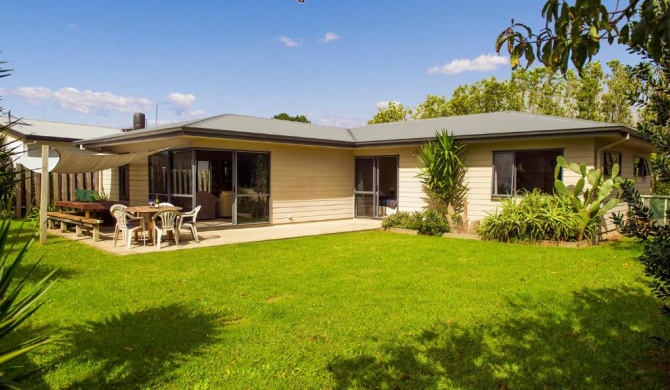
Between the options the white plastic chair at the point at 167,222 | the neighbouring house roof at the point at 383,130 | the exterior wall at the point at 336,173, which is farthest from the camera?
the exterior wall at the point at 336,173

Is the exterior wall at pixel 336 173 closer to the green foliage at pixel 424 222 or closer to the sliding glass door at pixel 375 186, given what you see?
the sliding glass door at pixel 375 186

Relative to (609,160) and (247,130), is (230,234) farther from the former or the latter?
(609,160)

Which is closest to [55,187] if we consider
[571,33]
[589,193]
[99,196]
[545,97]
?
[99,196]

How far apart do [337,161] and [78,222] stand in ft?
27.0

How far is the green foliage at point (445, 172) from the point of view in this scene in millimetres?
12164

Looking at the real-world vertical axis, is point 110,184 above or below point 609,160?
below

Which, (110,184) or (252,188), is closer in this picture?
(252,188)

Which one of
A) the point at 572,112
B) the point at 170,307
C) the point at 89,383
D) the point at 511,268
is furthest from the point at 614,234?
the point at 572,112

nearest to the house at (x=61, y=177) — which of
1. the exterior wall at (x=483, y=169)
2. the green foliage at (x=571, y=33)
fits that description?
the exterior wall at (x=483, y=169)

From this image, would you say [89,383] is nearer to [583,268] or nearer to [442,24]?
[583,268]

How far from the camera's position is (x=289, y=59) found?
20.1 m

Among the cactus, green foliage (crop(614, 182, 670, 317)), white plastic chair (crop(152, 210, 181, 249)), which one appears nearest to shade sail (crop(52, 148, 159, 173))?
white plastic chair (crop(152, 210, 181, 249))

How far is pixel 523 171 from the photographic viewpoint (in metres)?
11.9

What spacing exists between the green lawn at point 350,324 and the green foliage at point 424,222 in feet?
11.8
